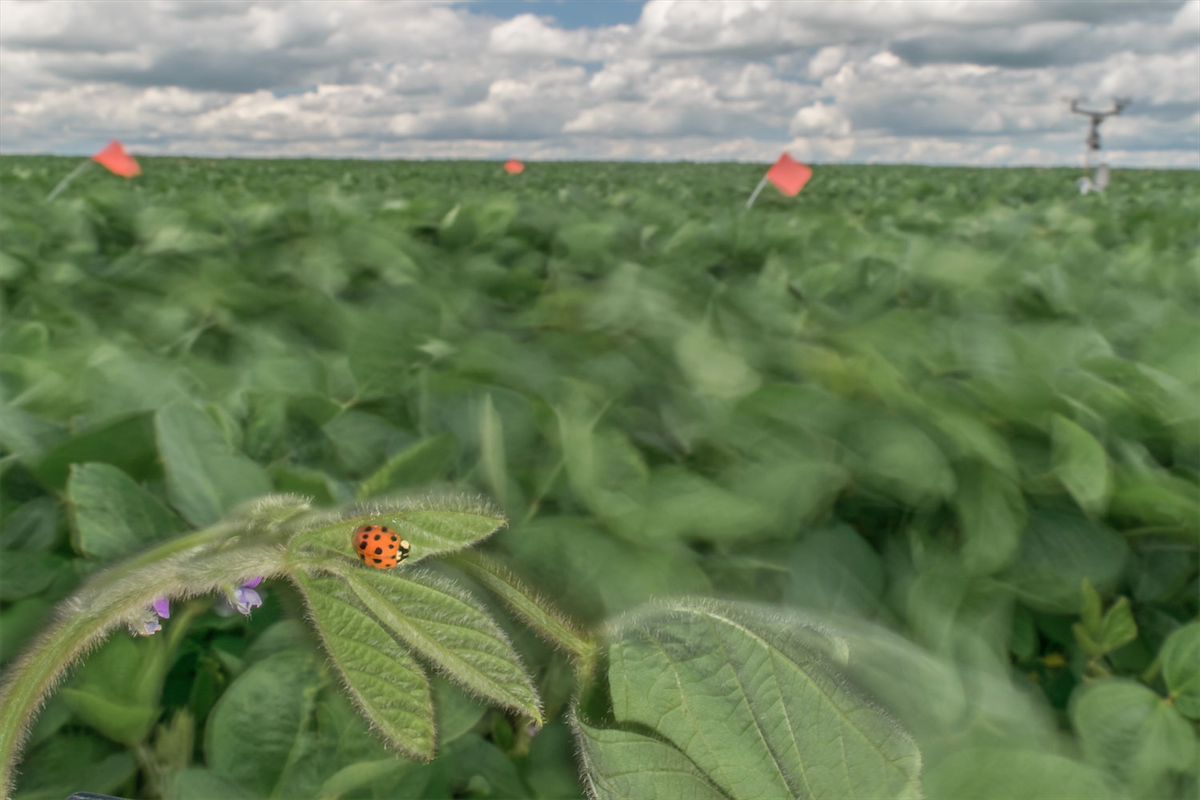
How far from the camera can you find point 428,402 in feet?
3.07

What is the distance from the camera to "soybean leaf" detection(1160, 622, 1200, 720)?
2.64 feet

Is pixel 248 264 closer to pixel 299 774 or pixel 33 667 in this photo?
pixel 299 774

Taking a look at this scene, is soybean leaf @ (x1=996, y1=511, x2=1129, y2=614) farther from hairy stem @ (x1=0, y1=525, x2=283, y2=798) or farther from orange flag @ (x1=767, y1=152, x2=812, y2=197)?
orange flag @ (x1=767, y1=152, x2=812, y2=197)

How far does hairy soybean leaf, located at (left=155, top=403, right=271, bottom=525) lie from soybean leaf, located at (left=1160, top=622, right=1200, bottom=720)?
0.81 m

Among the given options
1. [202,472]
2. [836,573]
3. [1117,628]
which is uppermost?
[202,472]

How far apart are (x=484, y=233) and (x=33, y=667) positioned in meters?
2.00

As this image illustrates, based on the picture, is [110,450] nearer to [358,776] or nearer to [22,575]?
[22,575]

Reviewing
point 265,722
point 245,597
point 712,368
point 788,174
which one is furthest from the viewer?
point 788,174

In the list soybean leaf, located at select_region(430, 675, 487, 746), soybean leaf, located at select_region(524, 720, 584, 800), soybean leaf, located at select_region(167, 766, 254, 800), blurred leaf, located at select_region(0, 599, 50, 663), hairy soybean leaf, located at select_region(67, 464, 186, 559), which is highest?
hairy soybean leaf, located at select_region(67, 464, 186, 559)

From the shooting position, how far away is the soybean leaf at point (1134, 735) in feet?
2.38

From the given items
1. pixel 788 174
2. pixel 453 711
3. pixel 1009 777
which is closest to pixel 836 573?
pixel 1009 777

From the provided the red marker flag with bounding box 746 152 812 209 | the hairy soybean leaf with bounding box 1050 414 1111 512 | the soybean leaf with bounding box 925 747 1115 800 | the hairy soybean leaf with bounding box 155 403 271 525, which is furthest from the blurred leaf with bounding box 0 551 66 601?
the red marker flag with bounding box 746 152 812 209

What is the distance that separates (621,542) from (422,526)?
31 centimetres

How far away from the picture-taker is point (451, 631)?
17.2 inches
